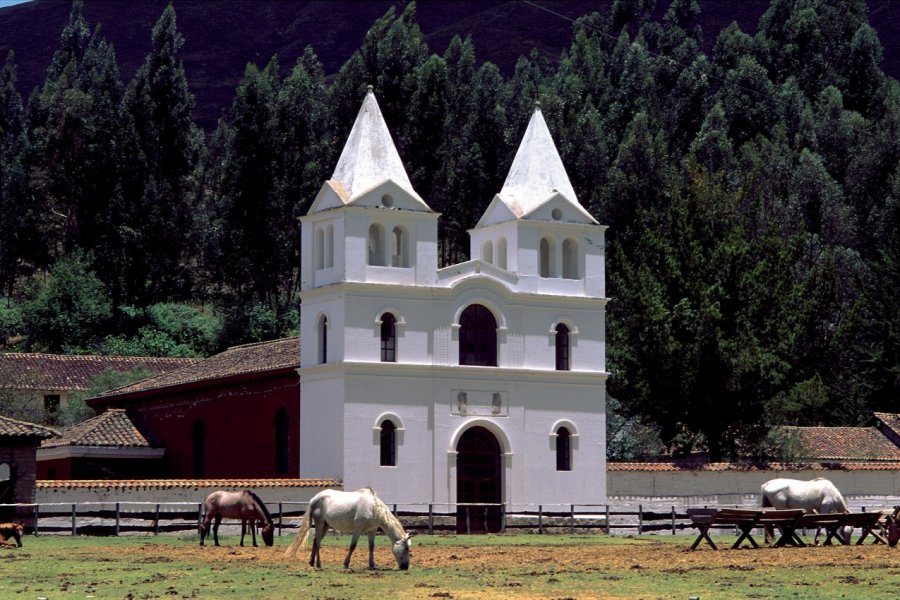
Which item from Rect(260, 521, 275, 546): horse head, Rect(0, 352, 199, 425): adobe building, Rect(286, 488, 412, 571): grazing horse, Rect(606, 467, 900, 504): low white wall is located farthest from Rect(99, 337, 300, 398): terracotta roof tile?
Rect(286, 488, 412, 571): grazing horse

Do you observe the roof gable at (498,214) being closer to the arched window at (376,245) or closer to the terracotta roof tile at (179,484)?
the arched window at (376,245)

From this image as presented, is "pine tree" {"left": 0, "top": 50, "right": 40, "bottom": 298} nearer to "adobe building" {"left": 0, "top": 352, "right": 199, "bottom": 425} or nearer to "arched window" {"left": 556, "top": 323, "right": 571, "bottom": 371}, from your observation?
"adobe building" {"left": 0, "top": 352, "right": 199, "bottom": 425}

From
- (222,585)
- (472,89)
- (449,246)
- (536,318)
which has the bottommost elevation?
(222,585)

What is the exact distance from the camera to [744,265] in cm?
6431

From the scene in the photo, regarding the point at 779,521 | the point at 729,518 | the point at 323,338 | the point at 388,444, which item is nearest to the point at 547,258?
the point at 323,338

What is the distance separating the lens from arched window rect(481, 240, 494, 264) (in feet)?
188

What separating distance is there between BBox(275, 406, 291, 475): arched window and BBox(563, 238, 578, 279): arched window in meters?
10.4

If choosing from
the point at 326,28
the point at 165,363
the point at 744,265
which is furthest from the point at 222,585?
the point at 326,28

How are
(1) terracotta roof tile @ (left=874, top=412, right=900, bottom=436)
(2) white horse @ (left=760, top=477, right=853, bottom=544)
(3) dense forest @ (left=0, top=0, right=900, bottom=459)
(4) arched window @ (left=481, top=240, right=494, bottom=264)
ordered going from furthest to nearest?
(3) dense forest @ (left=0, top=0, right=900, bottom=459)
(1) terracotta roof tile @ (left=874, top=412, right=900, bottom=436)
(4) arched window @ (left=481, top=240, right=494, bottom=264)
(2) white horse @ (left=760, top=477, right=853, bottom=544)

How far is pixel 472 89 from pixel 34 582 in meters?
65.9

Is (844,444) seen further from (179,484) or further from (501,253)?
(179,484)

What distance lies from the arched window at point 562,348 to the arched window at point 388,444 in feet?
21.0

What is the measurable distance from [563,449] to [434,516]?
22.2 ft

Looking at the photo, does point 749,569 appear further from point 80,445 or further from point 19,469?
point 80,445
